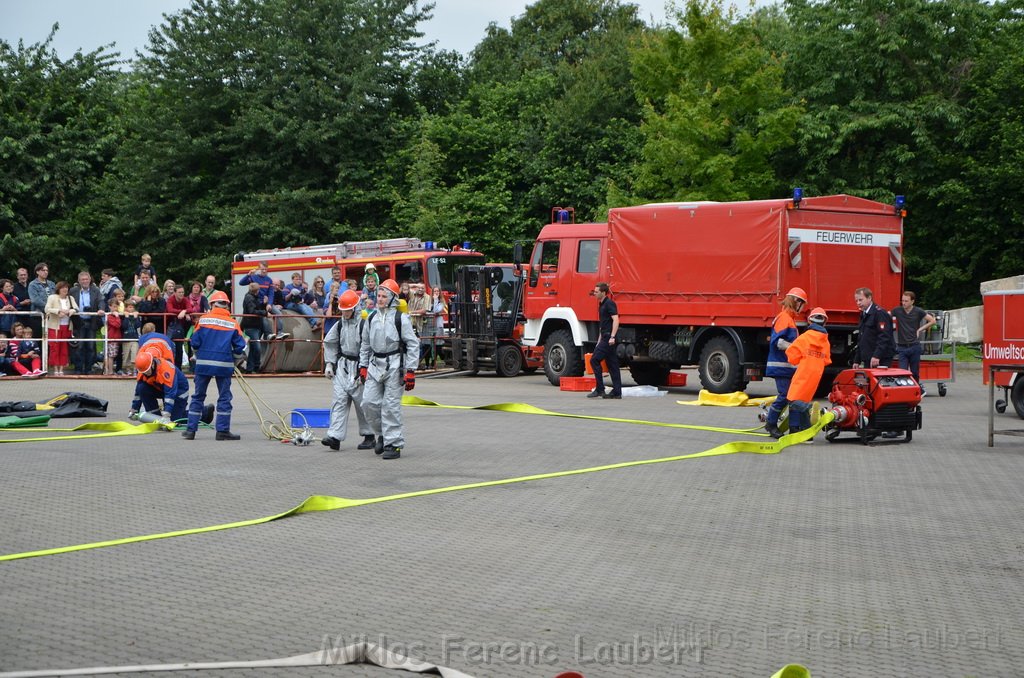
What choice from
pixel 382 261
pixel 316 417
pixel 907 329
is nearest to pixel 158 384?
pixel 316 417

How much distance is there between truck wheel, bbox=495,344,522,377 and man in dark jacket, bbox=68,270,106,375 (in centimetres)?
822

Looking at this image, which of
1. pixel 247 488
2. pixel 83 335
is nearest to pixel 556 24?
pixel 83 335

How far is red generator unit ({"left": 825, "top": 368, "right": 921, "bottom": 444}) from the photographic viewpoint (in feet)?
45.0

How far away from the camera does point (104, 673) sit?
4984mm

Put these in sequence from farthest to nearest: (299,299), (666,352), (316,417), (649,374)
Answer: (299,299) < (649,374) < (666,352) < (316,417)

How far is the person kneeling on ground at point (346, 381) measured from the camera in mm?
13062

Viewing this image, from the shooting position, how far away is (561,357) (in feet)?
78.8

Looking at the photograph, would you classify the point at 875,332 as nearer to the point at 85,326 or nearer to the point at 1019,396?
the point at 1019,396

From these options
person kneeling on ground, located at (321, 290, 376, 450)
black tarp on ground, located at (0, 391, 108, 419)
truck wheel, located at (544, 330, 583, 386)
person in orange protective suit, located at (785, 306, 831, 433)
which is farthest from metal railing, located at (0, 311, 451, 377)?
person in orange protective suit, located at (785, 306, 831, 433)

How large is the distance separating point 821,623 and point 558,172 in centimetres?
3777

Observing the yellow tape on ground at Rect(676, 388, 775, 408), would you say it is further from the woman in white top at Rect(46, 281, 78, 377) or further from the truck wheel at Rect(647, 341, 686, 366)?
the woman in white top at Rect(46, 281, 78, 377)

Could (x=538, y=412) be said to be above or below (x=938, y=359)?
below

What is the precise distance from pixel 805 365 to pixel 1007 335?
4.79 metres

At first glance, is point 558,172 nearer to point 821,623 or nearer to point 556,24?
point 556,24
